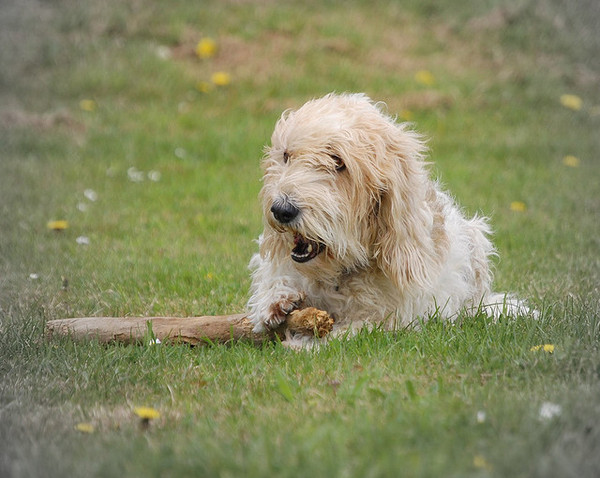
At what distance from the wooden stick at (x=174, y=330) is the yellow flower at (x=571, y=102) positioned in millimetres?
7950

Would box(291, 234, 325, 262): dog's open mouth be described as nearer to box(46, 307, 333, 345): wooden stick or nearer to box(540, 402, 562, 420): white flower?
box(46, 307, 333, 345): wooden stick

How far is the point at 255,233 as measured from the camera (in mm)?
7539

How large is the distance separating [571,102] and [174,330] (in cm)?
842

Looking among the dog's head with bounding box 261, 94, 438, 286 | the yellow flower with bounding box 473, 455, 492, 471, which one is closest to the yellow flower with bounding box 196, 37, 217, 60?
the dog's head with bounding box 261, 94, 438, 286

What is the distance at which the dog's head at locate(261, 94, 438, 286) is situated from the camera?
4.40 m

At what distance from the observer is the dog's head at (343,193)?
4398 mm

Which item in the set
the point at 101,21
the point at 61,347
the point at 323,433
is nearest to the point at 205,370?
the point at 61,347

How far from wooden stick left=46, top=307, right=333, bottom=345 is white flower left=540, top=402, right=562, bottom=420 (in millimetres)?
1536

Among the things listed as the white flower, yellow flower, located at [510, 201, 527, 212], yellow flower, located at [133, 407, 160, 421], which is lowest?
yellow flower, located at [510, 201, 527, 212]

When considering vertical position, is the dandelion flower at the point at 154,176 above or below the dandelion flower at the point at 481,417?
below

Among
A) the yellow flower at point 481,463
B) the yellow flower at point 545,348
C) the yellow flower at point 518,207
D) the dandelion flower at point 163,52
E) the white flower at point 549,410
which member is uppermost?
the white flower at point 549,410

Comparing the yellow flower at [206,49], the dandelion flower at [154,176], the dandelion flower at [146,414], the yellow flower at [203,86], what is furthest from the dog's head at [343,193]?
the yellow flower at [206,49]

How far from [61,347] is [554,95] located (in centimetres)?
901

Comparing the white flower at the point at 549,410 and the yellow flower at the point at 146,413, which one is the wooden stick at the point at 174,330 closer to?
the yellow flower at the point at 146,413
